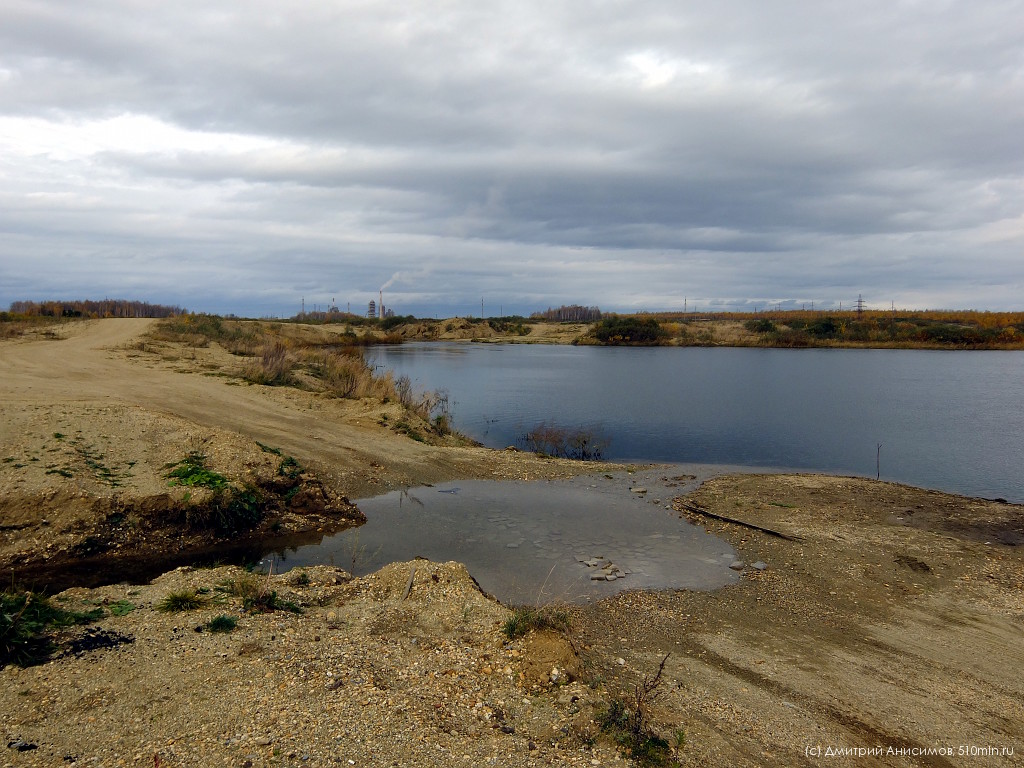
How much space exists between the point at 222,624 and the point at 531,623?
2842mm

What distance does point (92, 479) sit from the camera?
369 inches

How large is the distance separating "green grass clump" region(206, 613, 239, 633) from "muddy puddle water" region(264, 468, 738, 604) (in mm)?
2713

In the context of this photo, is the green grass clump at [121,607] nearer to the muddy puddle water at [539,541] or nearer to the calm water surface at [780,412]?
the muddy puddle water at [539,541]

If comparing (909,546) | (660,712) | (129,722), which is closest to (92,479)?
(129,722)

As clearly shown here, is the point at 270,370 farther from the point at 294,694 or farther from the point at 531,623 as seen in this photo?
the point at 294,694

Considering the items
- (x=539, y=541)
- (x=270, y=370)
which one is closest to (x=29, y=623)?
(x=539, y=541)

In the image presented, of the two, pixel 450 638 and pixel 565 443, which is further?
pixel 565 443

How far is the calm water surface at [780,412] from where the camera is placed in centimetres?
1761

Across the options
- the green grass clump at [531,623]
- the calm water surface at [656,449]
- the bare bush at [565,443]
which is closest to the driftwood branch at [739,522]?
the calm water surface at [656,449]

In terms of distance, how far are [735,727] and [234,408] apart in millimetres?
14431

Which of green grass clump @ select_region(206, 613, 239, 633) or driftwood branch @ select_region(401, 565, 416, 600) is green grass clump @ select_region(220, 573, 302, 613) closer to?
green grass clump @ select_region(206, 613, 239, 633)

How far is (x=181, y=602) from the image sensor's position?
6.21m

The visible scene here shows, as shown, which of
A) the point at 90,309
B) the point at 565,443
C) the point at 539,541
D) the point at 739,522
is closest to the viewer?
the point at 539,541

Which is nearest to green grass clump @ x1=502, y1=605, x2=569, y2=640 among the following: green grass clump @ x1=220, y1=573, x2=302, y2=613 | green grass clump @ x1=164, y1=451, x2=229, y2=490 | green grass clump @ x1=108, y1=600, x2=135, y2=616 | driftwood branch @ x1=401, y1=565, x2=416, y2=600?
driftwood branch @ x1=401, y1=565, x2=416, y2=600
